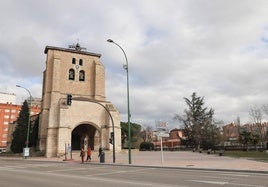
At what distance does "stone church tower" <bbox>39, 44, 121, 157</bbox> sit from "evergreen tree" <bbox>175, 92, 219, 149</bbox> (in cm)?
2195

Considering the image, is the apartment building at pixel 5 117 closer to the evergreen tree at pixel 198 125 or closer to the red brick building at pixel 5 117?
the red brick building at pixel 5 117

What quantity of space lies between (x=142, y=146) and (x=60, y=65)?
101 ft

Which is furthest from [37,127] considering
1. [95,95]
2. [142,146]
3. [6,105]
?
[6,105]

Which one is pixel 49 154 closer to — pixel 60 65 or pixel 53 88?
pixel 53 88

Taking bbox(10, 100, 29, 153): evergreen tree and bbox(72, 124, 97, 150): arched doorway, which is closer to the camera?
bbox(10, 100, 29, 153): evergreen tree

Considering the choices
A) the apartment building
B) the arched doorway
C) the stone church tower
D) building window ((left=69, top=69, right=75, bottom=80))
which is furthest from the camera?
the apartment building

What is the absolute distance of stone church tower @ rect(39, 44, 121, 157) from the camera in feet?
161

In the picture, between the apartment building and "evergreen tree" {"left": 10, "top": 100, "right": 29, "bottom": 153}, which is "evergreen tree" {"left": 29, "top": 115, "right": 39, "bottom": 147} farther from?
the apartment building

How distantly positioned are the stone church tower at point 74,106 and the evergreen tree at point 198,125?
864 inches

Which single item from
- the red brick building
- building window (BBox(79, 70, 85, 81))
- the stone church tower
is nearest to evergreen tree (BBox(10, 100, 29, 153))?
the stone church tower

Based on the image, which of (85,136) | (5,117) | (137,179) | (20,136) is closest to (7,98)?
(5,117)

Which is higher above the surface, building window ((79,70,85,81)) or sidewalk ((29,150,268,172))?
building window ((79,70,85,81))

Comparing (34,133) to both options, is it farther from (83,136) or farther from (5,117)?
(5,117)

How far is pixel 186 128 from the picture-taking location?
70000 millimetres
